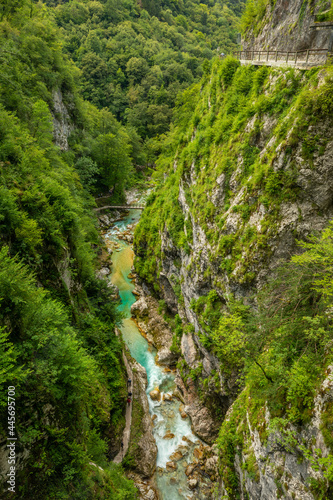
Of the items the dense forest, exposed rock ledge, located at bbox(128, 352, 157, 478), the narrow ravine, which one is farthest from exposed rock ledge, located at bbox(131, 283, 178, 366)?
the dense forest

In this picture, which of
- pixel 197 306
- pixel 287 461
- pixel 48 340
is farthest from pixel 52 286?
pixel 287 461

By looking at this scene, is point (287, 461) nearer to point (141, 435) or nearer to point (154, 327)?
point (141, 435)

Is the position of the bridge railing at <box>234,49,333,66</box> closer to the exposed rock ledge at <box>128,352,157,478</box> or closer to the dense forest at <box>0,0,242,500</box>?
the dense forest at <box>0,0,242,500</box>

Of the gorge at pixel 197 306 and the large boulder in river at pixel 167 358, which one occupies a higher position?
the gorge at pixel 197 306

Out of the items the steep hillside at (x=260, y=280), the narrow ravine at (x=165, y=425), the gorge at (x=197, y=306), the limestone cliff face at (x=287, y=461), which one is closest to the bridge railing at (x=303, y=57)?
the gorge at (x=197, y=306)

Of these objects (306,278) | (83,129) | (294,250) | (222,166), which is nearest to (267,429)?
(306,278)

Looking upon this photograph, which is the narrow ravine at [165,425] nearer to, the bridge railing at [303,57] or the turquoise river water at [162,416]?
the turquoise river water at [162,416]
